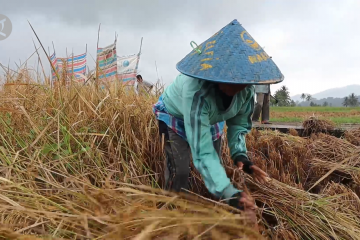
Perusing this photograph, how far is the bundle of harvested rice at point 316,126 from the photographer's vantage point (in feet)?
14.0

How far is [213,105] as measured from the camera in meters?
1.43

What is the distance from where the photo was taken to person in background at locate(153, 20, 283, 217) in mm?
1194

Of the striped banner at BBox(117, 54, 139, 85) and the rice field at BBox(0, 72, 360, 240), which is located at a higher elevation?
the striped banner at BBox(117, 54, 139, 85)

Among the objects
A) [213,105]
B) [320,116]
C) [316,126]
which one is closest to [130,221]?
[213,105]

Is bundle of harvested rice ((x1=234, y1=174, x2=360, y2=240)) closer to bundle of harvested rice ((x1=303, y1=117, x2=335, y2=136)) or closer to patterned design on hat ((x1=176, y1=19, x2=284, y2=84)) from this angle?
patterned design on hat ((x1=176, y1=19, x2=284, y2=84))

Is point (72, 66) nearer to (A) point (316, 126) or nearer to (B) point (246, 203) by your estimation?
(B) point (246, 203)

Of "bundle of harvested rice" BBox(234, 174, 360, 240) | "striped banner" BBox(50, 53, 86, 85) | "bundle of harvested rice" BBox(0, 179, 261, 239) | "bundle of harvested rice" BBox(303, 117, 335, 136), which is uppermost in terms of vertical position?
"striped banner" BBox(50, 53, 86, 85)

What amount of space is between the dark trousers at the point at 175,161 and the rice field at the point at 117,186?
0.09m

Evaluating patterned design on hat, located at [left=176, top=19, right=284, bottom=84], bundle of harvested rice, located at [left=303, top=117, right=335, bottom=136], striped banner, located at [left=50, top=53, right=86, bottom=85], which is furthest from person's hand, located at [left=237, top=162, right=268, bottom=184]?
bundle of harvested rice, located at [left=303, top=117, right=335, bottom=136]

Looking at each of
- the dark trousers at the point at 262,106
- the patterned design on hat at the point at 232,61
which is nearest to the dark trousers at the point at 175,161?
the patterned design on hat at the point at 232,61

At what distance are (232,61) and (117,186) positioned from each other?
0.66 meters

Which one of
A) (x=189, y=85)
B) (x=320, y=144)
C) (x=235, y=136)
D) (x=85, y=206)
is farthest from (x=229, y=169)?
(x=320, y=144)

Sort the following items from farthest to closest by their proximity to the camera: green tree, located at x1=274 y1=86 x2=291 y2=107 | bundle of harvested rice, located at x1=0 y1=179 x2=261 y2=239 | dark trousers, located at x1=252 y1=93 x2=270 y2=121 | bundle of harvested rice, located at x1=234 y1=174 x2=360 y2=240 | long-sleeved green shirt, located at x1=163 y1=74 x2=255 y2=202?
green tree, located at x1=274 y1=86 x2=291 y2=107 → dark trousers, located at x1=252 y1=93 x2=270 y2=121 → bundle of harvested rice, located at x1=234 y1=174 x2=360 y2=240 → long-sleeved green shirt, located at x1=163 y1=74 x2=255 y2=202 → bundle of harvested rice, located at x1=0 y1=179 x2=261 y2=239

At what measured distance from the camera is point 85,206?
0.97 m
